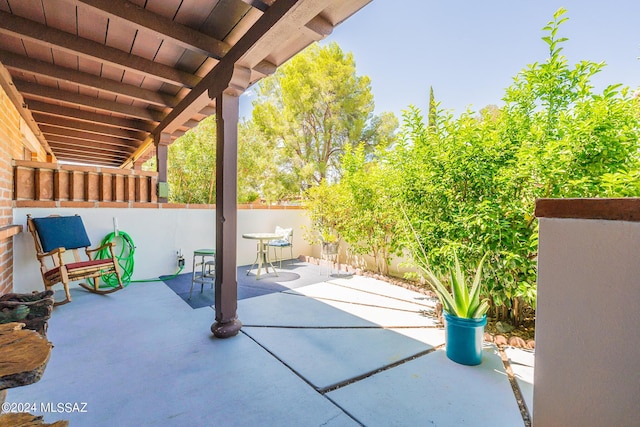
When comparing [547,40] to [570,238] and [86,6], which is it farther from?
[86,6]

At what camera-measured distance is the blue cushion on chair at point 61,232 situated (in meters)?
3.74

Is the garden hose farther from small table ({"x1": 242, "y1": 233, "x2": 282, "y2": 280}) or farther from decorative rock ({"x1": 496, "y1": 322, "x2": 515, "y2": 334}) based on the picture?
decorative rock ({"x1": 496, "y1": 322, "x2": 515, "y2": 334})

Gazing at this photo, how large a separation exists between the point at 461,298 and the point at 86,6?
366cm

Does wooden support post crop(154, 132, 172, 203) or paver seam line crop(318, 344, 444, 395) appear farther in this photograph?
wooden support post crop(154, 132, 172, 203)

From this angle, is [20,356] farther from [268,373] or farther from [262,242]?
[262,242]

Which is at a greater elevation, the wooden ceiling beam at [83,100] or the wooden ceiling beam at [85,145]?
the wooden ceiling beam at [83,100]

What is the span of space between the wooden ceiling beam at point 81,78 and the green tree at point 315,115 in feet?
22.2

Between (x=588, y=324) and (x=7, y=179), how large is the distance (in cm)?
524

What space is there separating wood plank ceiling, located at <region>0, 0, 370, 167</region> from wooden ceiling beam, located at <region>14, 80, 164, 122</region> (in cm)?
1

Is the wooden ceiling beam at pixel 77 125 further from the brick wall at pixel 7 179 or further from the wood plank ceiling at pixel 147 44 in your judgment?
the brick wall at pixel 7 179

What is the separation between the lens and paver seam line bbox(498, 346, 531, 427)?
68.3 inches

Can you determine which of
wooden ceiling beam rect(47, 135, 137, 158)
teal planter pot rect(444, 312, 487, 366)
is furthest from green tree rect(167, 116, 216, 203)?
teal planter pot rect(444, 312, 487, 366)

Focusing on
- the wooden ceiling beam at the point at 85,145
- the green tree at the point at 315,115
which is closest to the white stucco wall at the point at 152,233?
the wooden ceiling beam at the point at 85,145

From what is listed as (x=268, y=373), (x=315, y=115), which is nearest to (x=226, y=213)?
(x=268, y=373)
